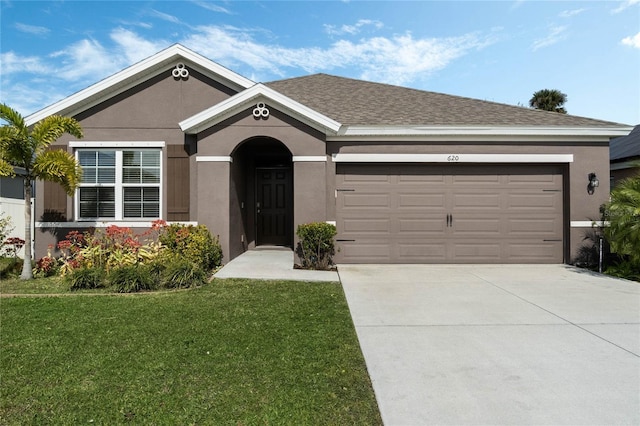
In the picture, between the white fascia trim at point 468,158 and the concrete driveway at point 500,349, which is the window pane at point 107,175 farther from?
the concrete driveway at point 500,349

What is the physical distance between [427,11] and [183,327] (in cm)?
911

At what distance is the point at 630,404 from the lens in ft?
9.54

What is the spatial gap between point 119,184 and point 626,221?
11546 mm

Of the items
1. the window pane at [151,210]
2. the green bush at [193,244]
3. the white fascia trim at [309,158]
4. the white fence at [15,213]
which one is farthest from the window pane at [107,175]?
the white fascia trim at [309,158]

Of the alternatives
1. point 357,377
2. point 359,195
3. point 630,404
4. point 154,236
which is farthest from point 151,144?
point 630,404

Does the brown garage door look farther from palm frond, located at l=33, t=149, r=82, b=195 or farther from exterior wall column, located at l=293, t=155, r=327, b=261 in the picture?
palm frond, located at l=33, t=149, r=82, b=195

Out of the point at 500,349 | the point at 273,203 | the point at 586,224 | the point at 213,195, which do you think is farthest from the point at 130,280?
the point at 586,224

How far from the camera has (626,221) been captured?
766cm

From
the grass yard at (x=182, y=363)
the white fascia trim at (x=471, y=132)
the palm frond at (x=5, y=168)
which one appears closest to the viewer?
the grass yard at (x=182, y=363)

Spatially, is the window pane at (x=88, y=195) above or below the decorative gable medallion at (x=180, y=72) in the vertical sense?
below

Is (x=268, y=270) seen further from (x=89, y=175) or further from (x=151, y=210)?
(x=89, y=175)

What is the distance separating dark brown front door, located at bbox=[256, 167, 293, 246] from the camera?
1145 cm

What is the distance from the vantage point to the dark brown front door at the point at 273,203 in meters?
11.5

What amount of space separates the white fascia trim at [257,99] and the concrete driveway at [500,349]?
376cm
